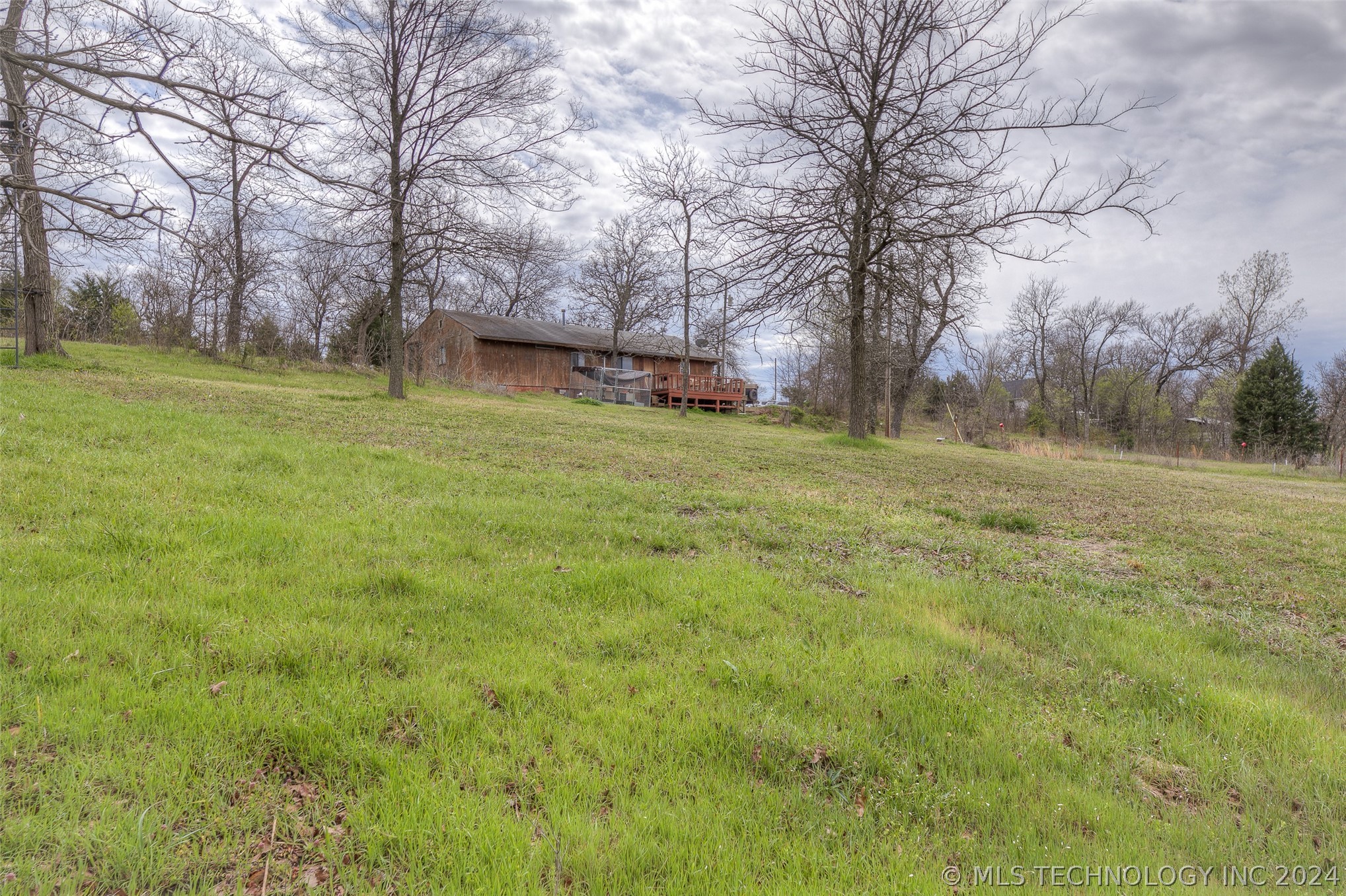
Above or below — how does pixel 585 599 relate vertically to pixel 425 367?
below

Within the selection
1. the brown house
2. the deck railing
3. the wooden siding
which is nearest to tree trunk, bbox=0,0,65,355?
the wooden siding

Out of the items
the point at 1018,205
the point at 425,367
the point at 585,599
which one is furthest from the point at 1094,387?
the point at 585,599

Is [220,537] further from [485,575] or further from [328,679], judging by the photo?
[328,679]

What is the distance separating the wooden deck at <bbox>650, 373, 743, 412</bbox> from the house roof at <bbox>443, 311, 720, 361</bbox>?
3.22 metres

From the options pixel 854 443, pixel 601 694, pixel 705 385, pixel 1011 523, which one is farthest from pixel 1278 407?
pixel 601 694

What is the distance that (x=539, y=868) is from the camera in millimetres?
1862

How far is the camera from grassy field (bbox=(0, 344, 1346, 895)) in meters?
1.96

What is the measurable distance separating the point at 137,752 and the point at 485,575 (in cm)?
207

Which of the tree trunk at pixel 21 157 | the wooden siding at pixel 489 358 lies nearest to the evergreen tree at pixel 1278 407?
the wooden siding at pixel 489 358

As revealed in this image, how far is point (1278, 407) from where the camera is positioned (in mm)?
37469

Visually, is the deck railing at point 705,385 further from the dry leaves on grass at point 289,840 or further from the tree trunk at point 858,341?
the dry leaves on grass at point 289,840

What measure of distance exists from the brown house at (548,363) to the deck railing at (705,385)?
43 mm

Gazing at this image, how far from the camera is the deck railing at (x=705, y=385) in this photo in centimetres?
3791

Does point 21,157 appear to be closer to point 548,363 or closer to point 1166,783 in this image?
point 1166,783
